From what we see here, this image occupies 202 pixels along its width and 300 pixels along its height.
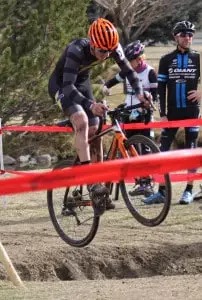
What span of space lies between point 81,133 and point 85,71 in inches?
25.5

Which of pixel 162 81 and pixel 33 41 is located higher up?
pixel 162 81

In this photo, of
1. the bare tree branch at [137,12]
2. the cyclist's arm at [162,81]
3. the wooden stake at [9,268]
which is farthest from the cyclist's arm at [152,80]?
the bare tree branch at [137,12]

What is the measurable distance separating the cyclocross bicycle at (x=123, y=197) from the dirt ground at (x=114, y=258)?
216 mm

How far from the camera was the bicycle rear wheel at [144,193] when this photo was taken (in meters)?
7.60

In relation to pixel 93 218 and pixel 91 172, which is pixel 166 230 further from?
pixel 91 172

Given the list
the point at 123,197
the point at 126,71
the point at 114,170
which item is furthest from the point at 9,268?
the point at 114,170

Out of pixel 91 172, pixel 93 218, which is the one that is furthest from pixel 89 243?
pixel 91 172

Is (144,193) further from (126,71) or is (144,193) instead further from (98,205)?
(126,71)

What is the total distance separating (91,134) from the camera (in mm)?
7973

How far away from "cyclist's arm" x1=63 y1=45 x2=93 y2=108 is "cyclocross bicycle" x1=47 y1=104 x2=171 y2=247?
0.33 meters

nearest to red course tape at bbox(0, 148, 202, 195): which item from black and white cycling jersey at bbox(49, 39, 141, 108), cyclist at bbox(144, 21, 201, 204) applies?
black and white cycling jersey at bbox(49, 39, 141, 108)

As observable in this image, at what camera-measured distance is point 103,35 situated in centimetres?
729

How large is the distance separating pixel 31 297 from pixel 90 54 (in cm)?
236

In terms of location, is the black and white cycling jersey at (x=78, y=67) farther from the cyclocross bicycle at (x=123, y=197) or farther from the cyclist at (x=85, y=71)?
the cyclocross bicycle at (x=123, y=197)
